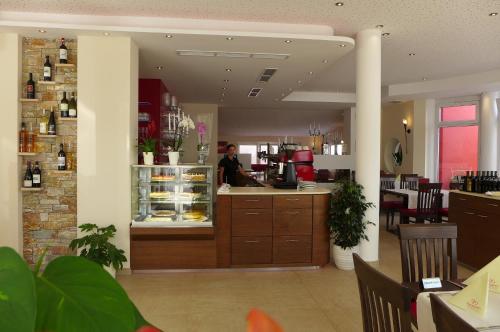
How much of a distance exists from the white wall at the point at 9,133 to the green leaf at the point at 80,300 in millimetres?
5033

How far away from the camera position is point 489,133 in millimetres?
8789

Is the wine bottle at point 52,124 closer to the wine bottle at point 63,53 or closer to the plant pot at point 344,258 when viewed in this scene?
the wine bottle at point 63,53

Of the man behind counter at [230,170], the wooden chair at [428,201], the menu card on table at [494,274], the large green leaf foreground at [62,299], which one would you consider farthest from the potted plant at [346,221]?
the large green leaf foreground at [62,299]

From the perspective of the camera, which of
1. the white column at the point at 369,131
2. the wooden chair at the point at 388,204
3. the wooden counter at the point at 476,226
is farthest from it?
the wooden chair at the point at 388,204

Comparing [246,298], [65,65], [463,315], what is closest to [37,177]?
[65,65]

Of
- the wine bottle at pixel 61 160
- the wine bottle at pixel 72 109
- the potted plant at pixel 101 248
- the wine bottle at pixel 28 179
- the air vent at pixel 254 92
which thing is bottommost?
the potted plant at pixel 101 248

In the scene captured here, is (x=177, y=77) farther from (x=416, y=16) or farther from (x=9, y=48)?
(x=416, y=16)

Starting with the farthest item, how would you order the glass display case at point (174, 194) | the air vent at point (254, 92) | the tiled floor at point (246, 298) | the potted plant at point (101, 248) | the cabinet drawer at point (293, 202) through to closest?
the air vent at point (254, 92), the cabinet drawer at point (293, 202), the glass display case at point (174, 194), the potted plant at point (101, 248), the tiled floor at point (246, 298)

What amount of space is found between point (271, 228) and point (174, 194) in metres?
1.27

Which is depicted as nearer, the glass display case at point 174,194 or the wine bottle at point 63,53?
the wine bottle at point 63,53

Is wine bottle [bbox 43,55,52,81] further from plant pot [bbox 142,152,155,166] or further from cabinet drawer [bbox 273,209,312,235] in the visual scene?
cabinet drawer [bbox 273,209,312,235]

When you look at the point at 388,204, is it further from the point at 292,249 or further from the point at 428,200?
the point at 292,249

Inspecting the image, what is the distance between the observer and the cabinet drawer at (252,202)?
4996 millimetres

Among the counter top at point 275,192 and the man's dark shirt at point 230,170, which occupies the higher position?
the man's dark shirt at point 230,170
